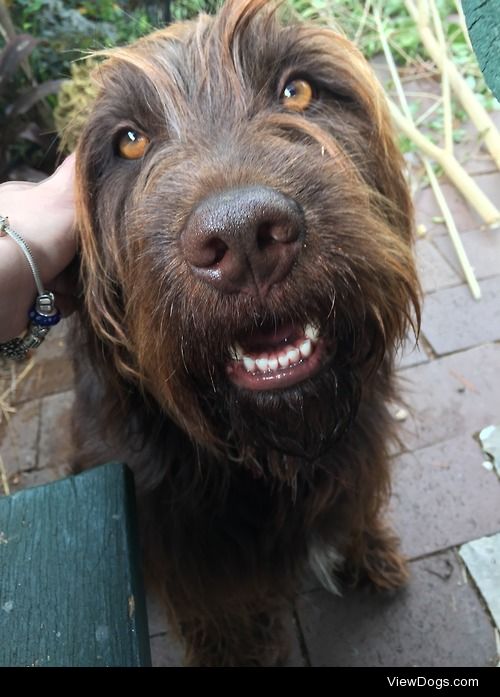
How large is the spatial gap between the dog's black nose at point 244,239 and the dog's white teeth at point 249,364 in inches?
8.9

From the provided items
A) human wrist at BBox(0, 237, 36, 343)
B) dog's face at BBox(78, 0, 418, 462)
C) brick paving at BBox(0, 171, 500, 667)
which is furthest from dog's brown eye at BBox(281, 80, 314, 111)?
brick paving at BBox(0, 171, 500, 667)

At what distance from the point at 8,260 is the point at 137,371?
38cm

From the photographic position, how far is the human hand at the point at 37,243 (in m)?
1.36

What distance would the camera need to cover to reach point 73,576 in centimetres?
111

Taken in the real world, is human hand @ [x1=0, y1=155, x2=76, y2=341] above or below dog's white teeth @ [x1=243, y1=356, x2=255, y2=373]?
above

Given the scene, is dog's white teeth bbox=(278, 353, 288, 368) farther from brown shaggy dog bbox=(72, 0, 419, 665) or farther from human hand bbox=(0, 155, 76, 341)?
human hand bbox=(0, 155, 76, 341)

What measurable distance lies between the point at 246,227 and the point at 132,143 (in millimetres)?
607

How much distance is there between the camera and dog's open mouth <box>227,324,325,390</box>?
48.8 inches

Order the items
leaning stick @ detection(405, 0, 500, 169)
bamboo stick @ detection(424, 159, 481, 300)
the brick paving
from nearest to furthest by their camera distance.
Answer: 1. the brick paving
2. bamboo stick @ detection(424, 159, 481, 300)
3. leaning stick @ detection(405, 0, 500, 169)

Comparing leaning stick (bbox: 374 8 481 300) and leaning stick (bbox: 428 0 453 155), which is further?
Answer: leaning stick (bbox: 428 0 453 155)

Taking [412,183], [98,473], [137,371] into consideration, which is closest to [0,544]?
[98,473]

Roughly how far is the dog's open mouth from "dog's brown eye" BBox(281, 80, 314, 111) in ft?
1.82

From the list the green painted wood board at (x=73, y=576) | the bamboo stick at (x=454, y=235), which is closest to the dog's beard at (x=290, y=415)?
the green painted wood board at (x=73, y=576)

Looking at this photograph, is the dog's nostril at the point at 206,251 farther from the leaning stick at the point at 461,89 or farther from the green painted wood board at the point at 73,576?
the leaning stick at the point at 461,89
